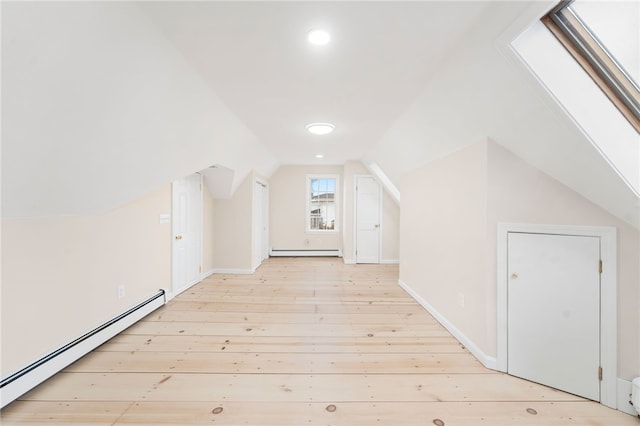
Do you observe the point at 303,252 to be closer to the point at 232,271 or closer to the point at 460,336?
the point at 232,271

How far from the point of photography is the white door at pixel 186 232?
3613 millimetres

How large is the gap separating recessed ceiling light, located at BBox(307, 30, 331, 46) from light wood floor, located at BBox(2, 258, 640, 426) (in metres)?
2.33

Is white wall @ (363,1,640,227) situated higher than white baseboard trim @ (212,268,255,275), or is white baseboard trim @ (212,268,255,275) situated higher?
white wall @ (363,1,640,227)

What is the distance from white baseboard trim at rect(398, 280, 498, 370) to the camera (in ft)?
6.78

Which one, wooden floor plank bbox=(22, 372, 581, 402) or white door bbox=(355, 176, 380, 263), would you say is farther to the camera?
white door bbox=(355, 176, 380, 263)

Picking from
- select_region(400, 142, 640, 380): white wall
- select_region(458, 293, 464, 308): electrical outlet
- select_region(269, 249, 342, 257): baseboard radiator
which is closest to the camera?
select_region(400, 142, 640, 380): white wall

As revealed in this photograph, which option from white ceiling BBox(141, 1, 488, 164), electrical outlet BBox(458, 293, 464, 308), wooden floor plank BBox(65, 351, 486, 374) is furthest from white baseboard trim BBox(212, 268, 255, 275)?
electrical outlet BBox(458, 293, 464, 308)

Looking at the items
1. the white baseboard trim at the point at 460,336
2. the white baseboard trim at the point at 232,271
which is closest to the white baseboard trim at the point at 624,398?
the white baseboard trim at the point at 460,336

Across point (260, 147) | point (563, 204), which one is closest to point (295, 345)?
point (563, 204)

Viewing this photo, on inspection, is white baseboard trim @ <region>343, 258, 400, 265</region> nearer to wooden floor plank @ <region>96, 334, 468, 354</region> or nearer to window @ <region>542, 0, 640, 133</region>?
wooden floor plank @ <region>96, 334, 468, 354</region>

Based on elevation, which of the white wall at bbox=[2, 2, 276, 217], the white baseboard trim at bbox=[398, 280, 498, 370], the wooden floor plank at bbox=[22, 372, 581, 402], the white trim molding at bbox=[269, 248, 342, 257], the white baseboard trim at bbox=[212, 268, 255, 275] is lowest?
the wooden floor plank at bbox=[22, 372, 581, 402]

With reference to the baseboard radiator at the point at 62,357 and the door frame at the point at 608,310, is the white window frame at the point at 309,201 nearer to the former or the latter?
the baseboard radiator at the point at 62,357

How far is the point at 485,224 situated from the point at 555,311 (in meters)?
0.75

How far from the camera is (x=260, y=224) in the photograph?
5.78m
